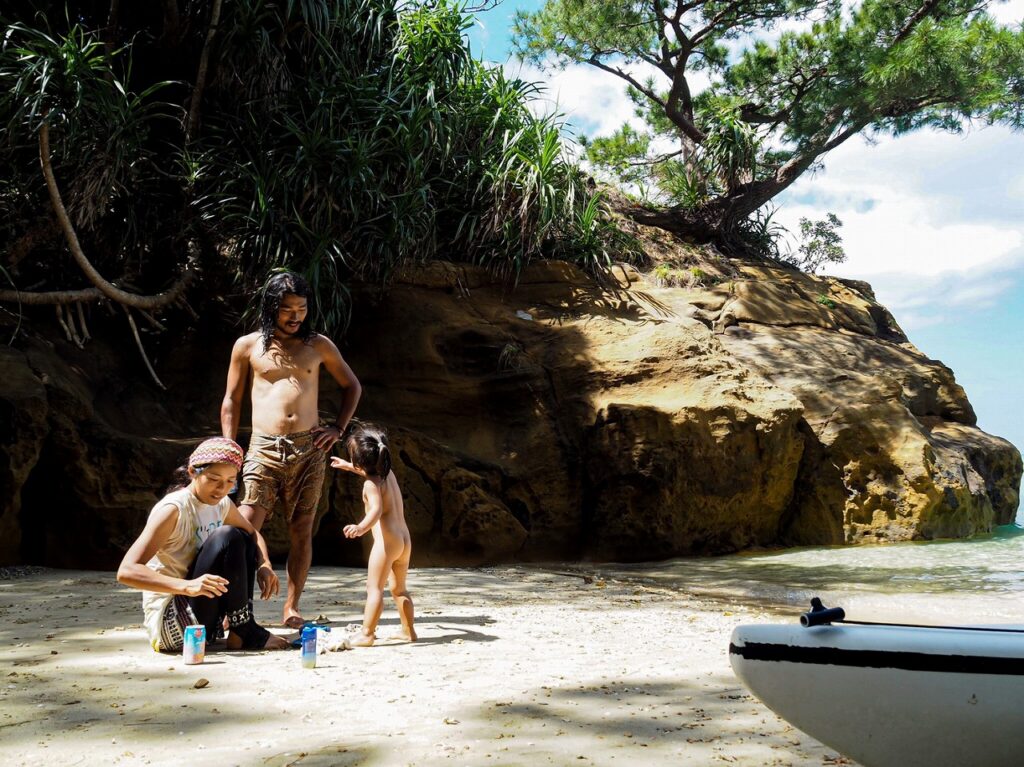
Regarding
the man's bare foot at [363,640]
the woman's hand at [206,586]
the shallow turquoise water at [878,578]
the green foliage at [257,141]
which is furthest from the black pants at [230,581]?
the green foliage at [257,141]

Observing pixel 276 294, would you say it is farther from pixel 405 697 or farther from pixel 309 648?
pixel 405 697

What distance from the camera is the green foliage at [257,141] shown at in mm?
7965

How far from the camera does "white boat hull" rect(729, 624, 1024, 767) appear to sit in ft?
7.23

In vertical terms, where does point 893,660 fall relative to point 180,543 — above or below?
below

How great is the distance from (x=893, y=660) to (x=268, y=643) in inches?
107

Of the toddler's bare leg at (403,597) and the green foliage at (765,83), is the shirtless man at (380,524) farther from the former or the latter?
the green foliage at (765,83)

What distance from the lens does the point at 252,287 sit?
884cm

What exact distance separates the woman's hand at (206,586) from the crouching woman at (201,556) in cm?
1

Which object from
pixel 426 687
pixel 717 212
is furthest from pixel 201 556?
pixel 717 212

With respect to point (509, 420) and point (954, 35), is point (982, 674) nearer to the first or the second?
point (509, 420)

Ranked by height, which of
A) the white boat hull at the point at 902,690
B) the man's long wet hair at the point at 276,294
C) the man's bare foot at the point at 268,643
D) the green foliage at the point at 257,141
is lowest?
the man's bare foot at the point at 268,643

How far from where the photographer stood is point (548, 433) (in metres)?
9.12

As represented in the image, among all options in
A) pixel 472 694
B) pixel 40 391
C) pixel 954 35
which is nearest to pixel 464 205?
pixel 40 391

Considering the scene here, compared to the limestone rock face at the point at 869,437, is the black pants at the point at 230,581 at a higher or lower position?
lower
